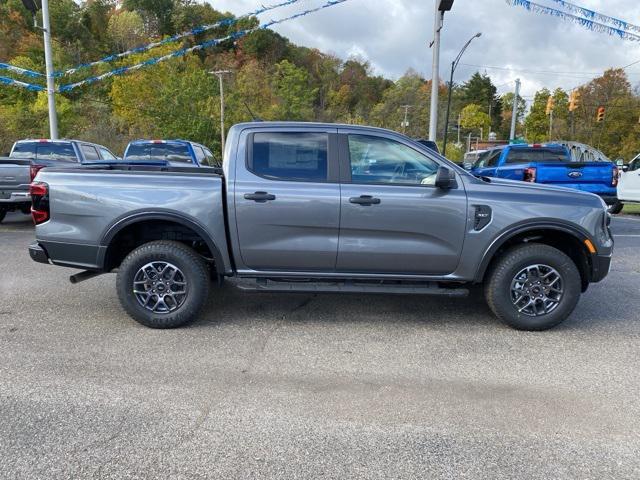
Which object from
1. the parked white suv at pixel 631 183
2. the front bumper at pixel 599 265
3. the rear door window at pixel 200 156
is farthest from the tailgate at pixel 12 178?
the parked white suv at pixel 631 183

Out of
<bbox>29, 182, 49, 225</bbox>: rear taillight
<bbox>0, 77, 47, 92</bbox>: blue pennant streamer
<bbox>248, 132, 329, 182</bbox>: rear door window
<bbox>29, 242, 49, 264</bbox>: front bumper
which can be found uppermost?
<bbox>0, 77, 47, 92</bbox>: blue pennant streamer

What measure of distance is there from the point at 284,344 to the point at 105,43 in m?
77.7

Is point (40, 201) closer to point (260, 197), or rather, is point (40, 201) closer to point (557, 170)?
point (260, 197)

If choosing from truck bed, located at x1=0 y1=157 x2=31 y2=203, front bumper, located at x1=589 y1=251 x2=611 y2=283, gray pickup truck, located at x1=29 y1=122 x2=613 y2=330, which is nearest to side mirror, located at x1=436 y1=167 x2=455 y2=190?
gray pickup truck, located at x1=29 y1=122 x2=613 y2=330

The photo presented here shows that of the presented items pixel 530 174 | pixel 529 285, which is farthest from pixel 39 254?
pixel 530 174

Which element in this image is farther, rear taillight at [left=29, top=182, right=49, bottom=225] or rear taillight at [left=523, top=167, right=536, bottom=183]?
rear taillight at [left=523, top=167, right=536, bottom=183]

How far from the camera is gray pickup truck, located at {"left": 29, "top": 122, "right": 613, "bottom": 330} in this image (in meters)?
4.37

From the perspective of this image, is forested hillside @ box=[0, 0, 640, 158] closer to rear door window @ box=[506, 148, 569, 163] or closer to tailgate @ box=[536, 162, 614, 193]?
rear door window @ box=[506, 148, 569, 163]

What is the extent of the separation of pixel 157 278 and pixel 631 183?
15050 millimetres

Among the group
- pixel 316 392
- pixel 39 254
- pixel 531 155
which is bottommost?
pixel 316 392

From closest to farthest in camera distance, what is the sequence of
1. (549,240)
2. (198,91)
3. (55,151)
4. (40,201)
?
(40,201) < (549,240) < (55,151) < (198,91)

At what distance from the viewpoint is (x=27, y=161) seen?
31.7 feet

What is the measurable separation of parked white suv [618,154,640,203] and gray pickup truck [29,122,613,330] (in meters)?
12.2

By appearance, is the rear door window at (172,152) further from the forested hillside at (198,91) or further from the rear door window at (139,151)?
the forested hillside at (198,91)
